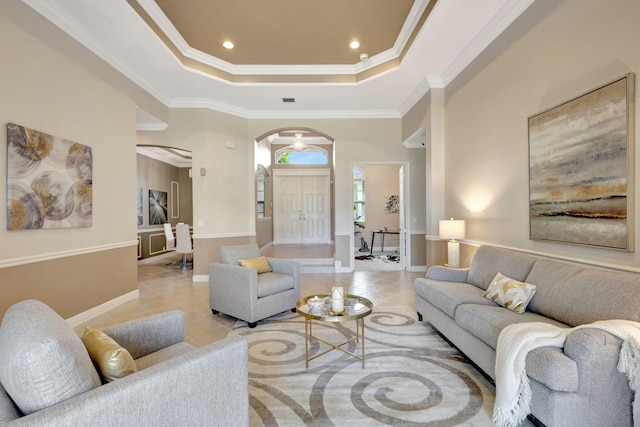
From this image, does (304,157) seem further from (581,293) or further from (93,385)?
(93,385)

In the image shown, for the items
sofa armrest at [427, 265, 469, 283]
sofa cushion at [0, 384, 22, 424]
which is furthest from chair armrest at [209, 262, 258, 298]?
sofa cushion at [0, 384, 22, 424]

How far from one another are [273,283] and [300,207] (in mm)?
6895

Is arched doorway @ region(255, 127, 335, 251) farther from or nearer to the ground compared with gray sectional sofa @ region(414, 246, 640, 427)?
farther from the ground

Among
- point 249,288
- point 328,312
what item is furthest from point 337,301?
point 249,288

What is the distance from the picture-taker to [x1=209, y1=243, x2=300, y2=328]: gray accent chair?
323 cm

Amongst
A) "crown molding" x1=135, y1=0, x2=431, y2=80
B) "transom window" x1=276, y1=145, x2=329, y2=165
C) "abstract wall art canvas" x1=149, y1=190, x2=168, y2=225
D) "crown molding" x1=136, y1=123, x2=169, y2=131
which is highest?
"crown molding" x1=135, y1=0, x2=431, y2=80

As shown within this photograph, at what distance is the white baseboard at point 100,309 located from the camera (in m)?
3.37

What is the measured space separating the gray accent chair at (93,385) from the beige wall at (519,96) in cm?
265

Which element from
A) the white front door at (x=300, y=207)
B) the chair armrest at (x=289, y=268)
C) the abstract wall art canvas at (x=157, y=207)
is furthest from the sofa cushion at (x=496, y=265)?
the abstract wall art canvas at (x=157, y=207)

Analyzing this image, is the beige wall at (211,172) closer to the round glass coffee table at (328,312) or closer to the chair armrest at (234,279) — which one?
the chair armrest at (234,279)

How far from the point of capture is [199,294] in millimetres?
4617

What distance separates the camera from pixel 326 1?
324 cm

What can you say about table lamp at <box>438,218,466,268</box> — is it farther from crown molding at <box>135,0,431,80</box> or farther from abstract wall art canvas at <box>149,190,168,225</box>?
abstract wall art canvas at <box>149,190,168,225</box>

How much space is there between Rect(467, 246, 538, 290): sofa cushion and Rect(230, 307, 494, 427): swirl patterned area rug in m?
0.74
